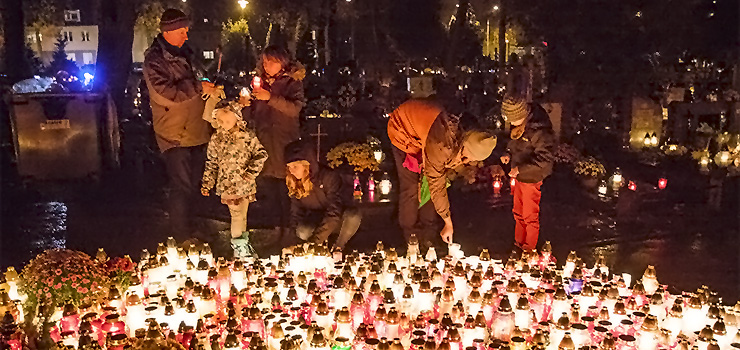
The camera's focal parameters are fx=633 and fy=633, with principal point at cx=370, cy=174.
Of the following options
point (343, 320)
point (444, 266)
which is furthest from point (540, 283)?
point (343, 320)

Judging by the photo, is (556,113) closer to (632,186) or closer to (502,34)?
(632,186)

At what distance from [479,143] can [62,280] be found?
9.26 ft

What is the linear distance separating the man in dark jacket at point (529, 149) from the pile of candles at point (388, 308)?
2.17 feet

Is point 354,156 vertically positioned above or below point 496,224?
above

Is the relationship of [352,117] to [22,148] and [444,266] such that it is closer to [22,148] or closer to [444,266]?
[22,148]

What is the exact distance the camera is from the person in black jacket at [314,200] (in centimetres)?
516

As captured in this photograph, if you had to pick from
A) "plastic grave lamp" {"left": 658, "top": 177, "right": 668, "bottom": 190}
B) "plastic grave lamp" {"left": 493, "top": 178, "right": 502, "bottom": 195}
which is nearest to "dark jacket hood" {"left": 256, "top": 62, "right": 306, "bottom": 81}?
"plastic grave lamp" {"left": 493, "top": 178, "right": 502, "bottom": 195}

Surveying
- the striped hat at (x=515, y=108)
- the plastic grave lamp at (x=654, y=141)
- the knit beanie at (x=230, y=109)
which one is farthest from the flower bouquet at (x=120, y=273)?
the plastic grave lamp at (x=654, y=141)

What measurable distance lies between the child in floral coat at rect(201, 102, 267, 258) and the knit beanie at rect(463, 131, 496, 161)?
1.66 m

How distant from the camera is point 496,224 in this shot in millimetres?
7348

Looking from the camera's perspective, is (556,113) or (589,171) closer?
(589,171)

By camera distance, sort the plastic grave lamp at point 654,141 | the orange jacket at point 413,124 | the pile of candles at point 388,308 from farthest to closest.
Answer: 1. the plastic grave lamp at point 654,141
2. the orange jacket at point 413,124
3. the pile of candles at point 388,308

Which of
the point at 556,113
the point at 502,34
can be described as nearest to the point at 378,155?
A: the point at 556,113

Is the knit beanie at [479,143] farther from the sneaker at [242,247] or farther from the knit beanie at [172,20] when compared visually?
the knit beanie at [172,20]
